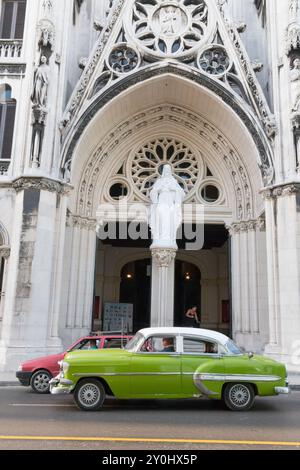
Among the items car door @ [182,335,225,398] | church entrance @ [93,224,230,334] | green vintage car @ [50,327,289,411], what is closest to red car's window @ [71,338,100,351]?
green vintage car @ [50,327,289,411]

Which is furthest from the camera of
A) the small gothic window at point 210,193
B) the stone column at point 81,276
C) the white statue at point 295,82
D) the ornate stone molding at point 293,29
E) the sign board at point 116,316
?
the sign board at point 116,316

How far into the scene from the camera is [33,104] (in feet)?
45.9

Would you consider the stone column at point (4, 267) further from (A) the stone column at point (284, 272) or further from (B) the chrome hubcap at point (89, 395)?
(A) the stone column at point (284, 272)

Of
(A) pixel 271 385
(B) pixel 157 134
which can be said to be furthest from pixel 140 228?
(A) pixel 271 385

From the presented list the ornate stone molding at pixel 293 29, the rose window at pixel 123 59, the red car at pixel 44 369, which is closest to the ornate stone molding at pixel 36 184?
the rose window at pixel 123 59

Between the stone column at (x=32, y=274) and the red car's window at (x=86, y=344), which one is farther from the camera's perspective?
the stone column at (x=32, y=274)

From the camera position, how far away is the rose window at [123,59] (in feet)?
52.6

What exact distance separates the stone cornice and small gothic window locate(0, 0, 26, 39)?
11.6 m

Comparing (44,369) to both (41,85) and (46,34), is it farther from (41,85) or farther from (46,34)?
(46,34)

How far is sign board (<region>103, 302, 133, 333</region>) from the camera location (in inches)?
755

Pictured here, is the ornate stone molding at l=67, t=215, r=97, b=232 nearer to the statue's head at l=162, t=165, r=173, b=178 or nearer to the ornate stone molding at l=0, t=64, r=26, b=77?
the statue's head at l=162, t=165, r=173, b=178

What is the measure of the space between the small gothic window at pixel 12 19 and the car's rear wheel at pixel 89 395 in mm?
14512

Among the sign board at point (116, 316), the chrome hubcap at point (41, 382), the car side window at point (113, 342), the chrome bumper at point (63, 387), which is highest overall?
the sign board at point (116, 316)
